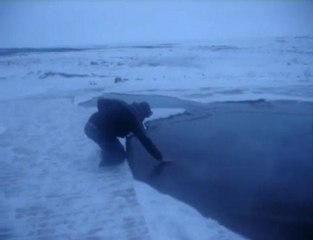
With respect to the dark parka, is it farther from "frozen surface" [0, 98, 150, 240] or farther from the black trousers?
"frozen surface" [0, 98, 150, 240]

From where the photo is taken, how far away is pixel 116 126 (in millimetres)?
5691

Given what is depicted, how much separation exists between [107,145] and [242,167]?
6.88 ft

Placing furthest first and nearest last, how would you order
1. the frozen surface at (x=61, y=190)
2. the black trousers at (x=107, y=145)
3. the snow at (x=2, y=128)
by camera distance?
1. the snow at (x=2, y=128)
2. the black trousers at (x=107, y=145)
3. the frozen surface at (x=61, y=190)

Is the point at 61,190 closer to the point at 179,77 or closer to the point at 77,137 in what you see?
the point at 77,137

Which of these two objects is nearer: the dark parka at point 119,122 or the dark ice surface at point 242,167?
the dark ice surface at point 242,167

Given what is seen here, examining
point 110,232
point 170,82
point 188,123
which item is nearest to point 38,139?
point 188,123

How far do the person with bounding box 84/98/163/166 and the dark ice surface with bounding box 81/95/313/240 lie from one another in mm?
332

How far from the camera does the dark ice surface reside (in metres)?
4.28

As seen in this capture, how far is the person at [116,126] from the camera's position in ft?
18.0

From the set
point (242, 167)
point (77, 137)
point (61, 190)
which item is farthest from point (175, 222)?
point (77, 137)

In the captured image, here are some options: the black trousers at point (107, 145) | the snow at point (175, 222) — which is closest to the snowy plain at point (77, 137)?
the snow at point (175, 222)

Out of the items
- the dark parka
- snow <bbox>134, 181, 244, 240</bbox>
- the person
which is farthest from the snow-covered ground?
the dark parka

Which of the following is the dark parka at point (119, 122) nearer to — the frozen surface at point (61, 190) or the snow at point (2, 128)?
the frozen surface at point (61, 190)

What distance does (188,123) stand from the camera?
834cm
